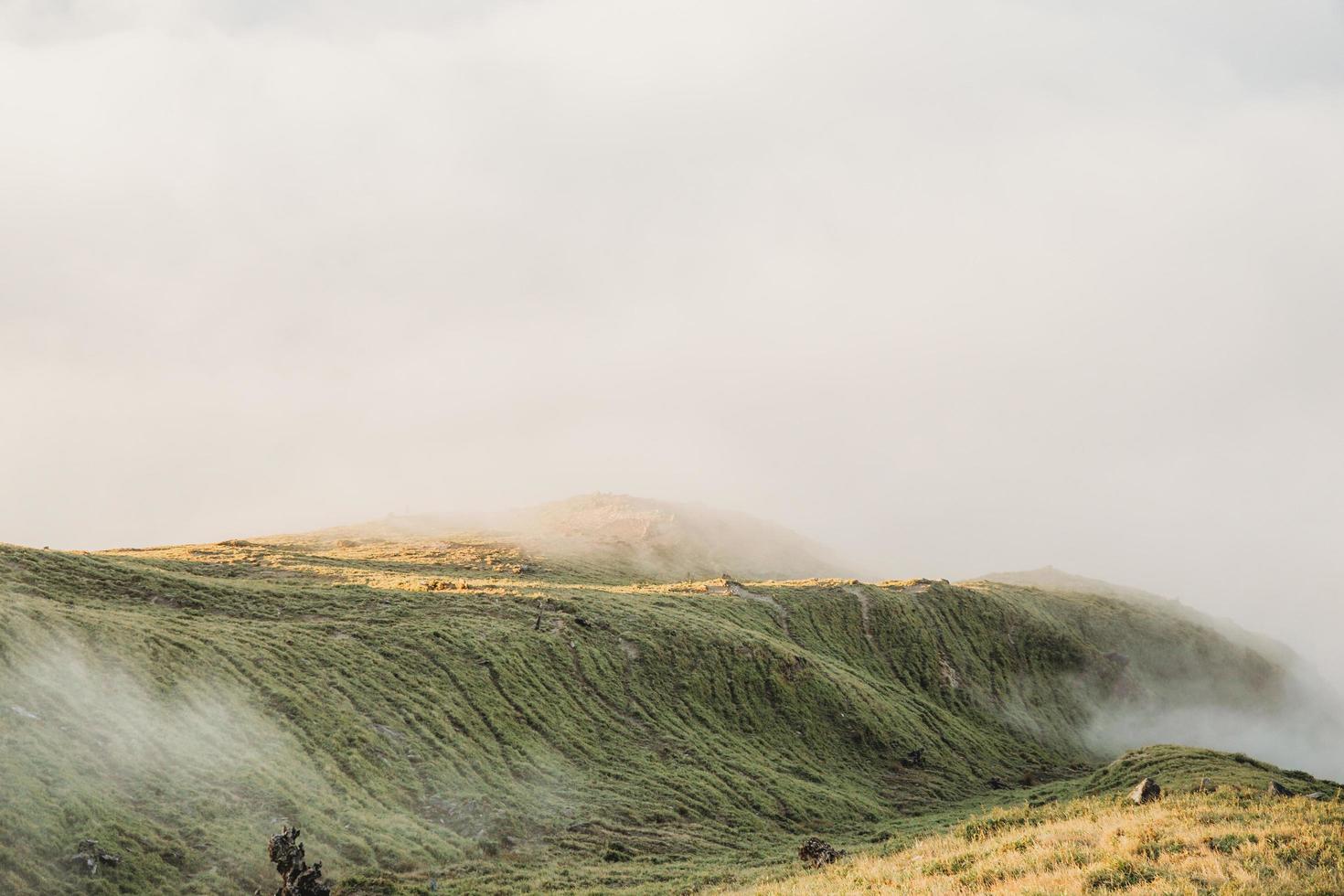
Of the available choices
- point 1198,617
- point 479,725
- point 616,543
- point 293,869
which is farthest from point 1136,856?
point 1198,617

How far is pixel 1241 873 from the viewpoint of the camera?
17984mm

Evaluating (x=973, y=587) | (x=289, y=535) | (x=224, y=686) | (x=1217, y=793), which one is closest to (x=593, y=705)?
(x=224, y=686)

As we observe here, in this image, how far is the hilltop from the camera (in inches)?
1462

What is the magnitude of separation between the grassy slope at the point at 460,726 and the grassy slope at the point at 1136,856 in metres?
15.4

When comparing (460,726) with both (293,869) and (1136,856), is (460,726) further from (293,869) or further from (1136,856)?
(1136,856)

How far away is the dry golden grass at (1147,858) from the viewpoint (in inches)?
711

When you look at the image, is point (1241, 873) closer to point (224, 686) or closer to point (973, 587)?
point (224, 686)

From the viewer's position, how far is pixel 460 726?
2183 inches

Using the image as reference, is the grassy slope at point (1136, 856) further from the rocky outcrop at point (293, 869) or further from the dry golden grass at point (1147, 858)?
the rocky outcrop at point (293, 869)

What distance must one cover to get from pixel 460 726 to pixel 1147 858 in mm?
45306

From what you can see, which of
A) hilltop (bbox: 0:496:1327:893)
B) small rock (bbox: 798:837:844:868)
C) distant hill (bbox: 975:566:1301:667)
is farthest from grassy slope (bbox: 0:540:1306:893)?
distant hill (bbox: 975:566:1301:667)

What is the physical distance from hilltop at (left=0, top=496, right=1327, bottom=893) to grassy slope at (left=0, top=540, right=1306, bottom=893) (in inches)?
7.8

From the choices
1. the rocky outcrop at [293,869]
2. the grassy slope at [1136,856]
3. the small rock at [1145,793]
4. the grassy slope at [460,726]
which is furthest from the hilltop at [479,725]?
the small rock at [1145,793]

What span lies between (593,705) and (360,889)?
33.0 meters
